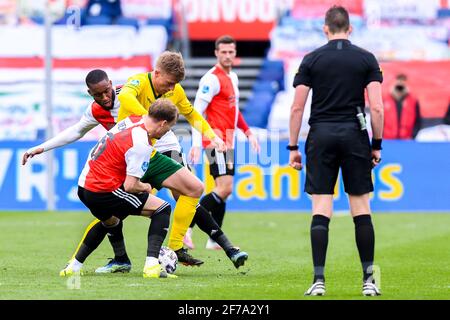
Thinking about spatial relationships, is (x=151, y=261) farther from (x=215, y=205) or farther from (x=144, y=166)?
(x=215, y=205)

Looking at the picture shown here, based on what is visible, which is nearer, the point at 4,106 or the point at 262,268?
the point at 262,268

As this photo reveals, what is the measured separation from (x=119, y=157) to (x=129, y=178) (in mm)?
317

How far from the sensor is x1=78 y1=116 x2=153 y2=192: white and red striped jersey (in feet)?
29.3

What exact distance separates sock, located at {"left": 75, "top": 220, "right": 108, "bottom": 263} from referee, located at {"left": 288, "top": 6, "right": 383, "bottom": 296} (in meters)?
2.38

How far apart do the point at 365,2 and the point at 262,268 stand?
17.3m

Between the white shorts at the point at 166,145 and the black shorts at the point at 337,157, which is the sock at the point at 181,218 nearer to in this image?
the white shorts at the point at 166,145

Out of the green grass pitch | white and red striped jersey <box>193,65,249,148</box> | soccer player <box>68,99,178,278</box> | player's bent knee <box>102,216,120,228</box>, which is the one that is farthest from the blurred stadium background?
soccer player <box>68,99,178,278</box>

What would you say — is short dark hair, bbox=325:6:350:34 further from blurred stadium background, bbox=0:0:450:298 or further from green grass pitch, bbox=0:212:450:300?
blurred stadium background, bbox=0:0:450:298

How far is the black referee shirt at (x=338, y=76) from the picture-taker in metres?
8.01

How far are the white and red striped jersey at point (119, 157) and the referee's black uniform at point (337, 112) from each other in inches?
59.2

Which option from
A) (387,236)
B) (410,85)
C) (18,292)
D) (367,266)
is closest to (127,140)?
(18,292)

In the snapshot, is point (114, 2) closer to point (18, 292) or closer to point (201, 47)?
point (201, 47)

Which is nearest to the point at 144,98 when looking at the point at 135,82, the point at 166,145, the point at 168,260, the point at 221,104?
the point at 135,82
